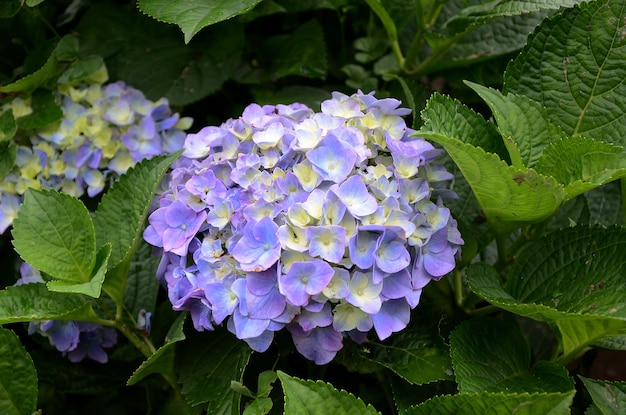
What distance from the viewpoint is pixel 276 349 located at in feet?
3.86

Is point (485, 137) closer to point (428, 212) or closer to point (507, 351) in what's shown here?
point (428, 212)

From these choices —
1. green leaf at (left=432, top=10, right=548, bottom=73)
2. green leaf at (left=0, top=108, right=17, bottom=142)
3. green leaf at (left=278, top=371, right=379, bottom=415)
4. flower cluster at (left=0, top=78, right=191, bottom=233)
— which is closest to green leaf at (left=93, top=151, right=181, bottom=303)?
flower cluster at (left=0, top=78, right=191, bottom=233)

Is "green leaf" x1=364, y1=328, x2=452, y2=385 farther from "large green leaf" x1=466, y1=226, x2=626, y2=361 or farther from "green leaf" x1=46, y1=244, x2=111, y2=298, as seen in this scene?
"green leaf" x1=46, y1=244, x2=111, y2=298

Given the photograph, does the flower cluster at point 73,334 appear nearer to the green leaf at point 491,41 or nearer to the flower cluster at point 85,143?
the flower cluster at point 85,143

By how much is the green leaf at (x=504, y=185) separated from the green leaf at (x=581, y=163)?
34 mm

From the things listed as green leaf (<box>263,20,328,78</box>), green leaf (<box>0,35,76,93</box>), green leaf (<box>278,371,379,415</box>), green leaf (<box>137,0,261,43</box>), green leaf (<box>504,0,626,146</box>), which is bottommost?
green leaf (<box>278,371,379,415</box>)

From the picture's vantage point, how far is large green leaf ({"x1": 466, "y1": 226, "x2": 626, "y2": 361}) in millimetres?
928

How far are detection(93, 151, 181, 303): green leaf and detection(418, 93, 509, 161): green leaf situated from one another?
390 millimetres

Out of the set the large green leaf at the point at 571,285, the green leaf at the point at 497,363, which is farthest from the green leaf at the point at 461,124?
Answer: the green leaf at the point at 497,363

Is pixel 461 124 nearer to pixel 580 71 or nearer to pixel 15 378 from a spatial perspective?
pixel 580 71

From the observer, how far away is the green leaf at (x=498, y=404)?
2.67ft

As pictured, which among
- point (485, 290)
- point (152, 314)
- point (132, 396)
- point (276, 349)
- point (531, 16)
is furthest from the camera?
point (132, 396)

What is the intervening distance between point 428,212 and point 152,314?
553 mm

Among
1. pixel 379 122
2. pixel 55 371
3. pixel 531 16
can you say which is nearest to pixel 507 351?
pixel 379 122
